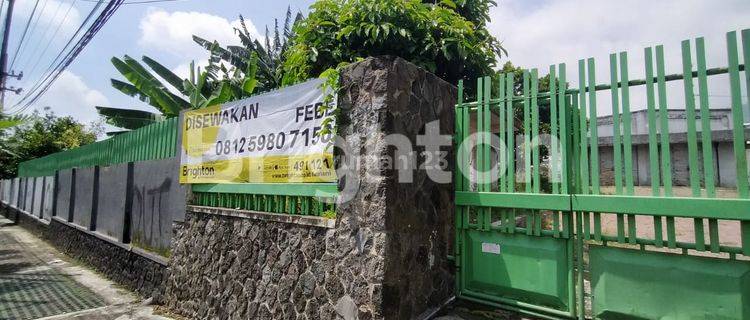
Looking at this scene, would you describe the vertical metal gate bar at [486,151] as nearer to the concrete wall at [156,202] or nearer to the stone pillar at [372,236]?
the stone pillar at [372,236]

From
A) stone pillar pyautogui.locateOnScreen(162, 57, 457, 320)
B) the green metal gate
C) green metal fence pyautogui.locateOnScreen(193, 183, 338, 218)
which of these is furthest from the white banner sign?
the green metal gate

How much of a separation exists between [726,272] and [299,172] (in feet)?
12.9

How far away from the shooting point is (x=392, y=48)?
266 inches

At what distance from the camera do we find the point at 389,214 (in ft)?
12.4

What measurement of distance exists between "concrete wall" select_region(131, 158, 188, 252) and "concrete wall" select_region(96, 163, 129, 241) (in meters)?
0.47

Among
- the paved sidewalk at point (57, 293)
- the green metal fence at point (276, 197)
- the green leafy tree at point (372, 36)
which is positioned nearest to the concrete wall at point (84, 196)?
the paved sidewalk at point (57, 293)

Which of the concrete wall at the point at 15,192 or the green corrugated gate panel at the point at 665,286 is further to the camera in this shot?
the concrete wall at the point at 15,192

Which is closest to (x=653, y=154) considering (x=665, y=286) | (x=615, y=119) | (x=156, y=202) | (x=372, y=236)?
(x=615, y=119)

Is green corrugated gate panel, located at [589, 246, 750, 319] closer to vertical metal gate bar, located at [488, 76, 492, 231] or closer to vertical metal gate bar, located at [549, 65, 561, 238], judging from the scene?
vertical metal gate bar, located at [549, 65, 561, 238]

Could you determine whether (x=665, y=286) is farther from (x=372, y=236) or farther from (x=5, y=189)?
(x=5, y=189)

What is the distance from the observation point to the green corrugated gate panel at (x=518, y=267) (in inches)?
141

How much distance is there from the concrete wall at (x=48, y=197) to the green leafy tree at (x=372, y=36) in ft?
37.7

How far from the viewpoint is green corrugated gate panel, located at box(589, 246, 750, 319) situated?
9.49ft

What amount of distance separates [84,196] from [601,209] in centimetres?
1212
